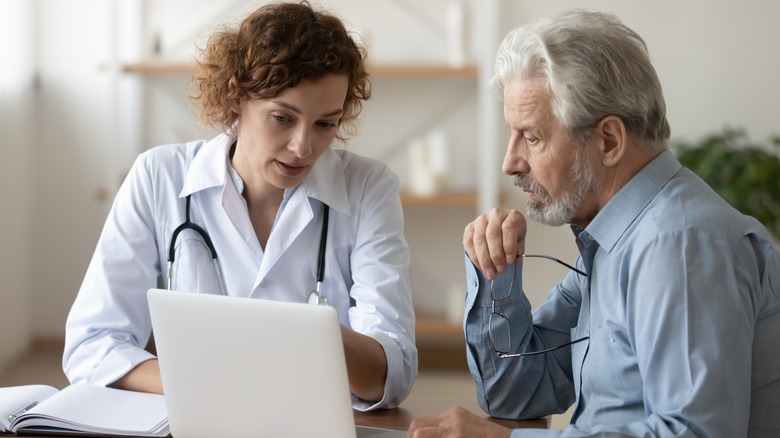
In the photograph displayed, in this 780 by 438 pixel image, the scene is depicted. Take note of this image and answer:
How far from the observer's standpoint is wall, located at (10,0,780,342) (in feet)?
14.2

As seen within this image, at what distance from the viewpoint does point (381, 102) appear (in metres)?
4.49

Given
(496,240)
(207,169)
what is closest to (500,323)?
(496,240)

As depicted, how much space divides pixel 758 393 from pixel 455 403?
1.78 ft

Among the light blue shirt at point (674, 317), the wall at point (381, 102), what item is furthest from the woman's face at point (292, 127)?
the wall at point (381, 102)

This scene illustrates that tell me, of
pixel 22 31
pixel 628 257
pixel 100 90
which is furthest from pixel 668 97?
pixel 628 257

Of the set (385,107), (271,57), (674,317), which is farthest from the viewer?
(385,107)

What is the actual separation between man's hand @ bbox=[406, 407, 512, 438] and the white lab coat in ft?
1.56

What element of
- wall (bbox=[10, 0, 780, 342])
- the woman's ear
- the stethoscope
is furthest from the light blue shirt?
wall (bbox=[10, 0, 780, 342])

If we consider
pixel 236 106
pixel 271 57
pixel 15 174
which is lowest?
pixel 15 174

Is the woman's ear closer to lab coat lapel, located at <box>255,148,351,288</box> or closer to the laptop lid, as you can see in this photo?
lab coat lapel, located at <box>255,148,351,288</box>

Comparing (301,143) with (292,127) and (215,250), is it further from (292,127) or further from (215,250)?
(215,250)

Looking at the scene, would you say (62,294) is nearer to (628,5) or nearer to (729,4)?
(628,5)

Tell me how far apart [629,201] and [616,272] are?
11 centimetres

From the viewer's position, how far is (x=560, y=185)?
61.1 inches
